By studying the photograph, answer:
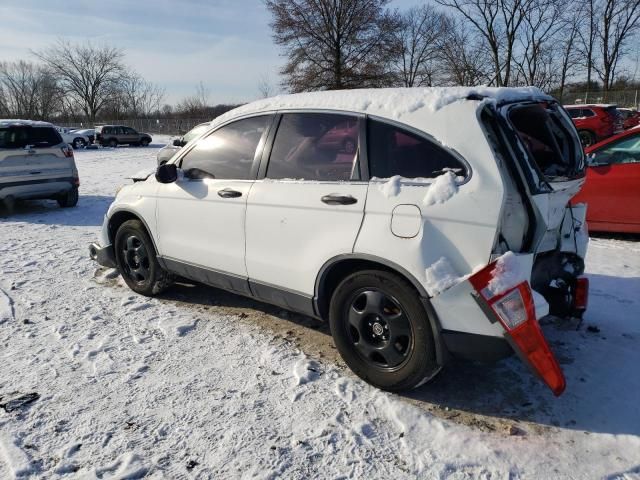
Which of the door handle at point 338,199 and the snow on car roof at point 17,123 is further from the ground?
the snow on car roof at point 17,123

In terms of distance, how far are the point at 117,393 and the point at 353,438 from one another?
1.52 meters

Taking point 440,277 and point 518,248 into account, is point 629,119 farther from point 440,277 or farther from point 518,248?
point 440,277

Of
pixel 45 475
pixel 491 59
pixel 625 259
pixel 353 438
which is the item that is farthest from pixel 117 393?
pixel 491 59

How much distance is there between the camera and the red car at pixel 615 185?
20.1ft

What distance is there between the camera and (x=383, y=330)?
3.06 m

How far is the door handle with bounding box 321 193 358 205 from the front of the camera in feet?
10.1

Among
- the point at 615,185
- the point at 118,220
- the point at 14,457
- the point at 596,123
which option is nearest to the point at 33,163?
the point at 118,220

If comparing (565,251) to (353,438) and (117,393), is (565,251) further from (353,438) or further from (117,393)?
(117,393)

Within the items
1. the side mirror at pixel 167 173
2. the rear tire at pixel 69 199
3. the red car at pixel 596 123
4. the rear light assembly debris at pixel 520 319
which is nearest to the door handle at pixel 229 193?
the side mirror at pixel 167 173

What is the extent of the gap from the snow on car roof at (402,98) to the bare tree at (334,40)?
29.5 metres

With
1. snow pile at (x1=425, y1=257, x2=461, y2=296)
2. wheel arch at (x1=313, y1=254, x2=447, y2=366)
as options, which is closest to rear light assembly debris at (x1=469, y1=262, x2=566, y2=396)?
snow pile at (x1=425, y1=257, x2=461, y2=296)

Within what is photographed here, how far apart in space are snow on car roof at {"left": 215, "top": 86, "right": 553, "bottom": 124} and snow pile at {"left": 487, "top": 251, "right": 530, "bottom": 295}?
0.93 m

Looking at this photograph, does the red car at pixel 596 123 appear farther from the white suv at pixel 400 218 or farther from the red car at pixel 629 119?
the white suv at pixel 400 218

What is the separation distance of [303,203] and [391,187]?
65 centimetres
